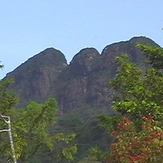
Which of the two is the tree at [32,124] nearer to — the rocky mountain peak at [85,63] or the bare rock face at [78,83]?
the bare rock face at [78,83]

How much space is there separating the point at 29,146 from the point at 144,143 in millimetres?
22222

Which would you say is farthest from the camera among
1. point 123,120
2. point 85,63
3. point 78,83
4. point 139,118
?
point 85,63

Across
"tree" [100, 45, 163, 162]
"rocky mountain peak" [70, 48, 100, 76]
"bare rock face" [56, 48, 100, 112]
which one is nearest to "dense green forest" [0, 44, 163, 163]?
"tree" [100, 45, 163, 162]

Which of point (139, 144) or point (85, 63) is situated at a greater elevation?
point (85, 63)

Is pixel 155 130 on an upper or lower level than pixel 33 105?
lower

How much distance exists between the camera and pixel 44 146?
36906 millimetres

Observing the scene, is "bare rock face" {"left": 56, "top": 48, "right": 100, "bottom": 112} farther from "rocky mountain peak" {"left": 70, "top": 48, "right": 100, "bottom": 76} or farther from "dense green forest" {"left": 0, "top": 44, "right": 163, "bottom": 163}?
→ "dense green forest" {"left": 0, "top": 44, "right": 163, "bottom": 163}

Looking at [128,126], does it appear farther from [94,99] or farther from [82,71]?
[82,71]

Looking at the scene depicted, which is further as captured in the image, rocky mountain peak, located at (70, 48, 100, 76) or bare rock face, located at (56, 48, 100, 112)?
rocky mountain peak, located at (70, 48, 100, 76)

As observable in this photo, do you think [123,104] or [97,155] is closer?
[123,104]

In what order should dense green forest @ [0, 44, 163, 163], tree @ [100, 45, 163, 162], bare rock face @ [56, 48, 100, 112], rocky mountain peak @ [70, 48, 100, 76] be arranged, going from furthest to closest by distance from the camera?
1. rocky mountain peak @ [70, 48, 100, 76]
2. bare rock face @ [56, 48, 100, 112]
3. dense green forest @ [0, 44, 163, 163]
4. tree @ [100, 45, 163, 162]

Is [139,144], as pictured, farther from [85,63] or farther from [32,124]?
[85,63]

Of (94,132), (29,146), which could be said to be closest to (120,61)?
(29,146)

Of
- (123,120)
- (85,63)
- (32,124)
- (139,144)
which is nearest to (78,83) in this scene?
(85,63)
